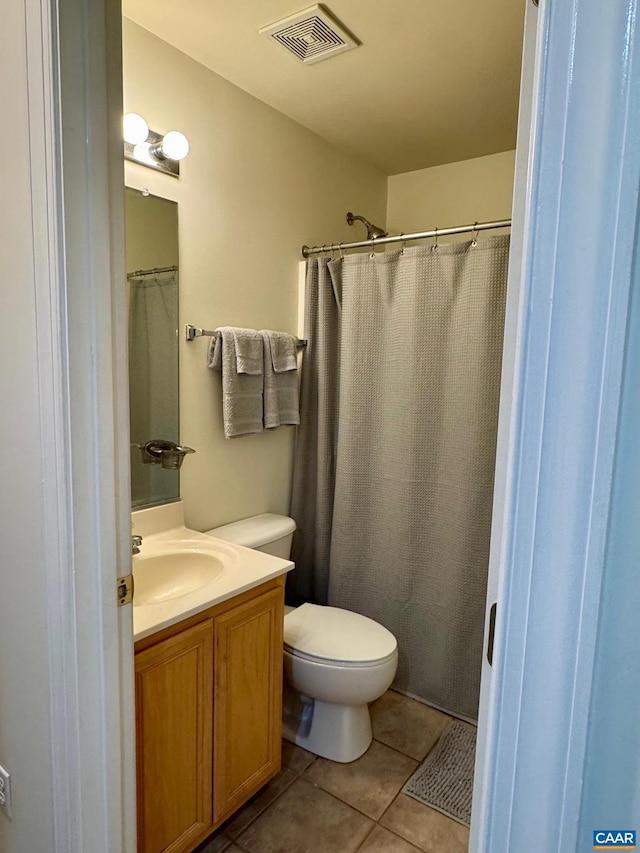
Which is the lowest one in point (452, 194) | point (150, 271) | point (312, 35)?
point (150, 271)

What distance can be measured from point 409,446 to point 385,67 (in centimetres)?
142

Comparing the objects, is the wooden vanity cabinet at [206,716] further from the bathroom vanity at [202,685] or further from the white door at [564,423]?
the white door at [564,423]

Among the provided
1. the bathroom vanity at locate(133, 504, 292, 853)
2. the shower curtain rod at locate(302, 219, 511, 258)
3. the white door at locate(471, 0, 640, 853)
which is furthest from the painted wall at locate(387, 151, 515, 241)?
the white door at locate(471, 0, 640, 853)

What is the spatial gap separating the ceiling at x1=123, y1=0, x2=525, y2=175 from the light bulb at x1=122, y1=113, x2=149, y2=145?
312mm

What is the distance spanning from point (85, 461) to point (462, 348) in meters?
1.55

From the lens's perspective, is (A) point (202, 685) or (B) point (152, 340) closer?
(A) point (202, 685)

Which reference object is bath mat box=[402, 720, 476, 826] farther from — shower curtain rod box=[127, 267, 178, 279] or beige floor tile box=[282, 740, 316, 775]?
shower curtain rod box=[127, 267, 178, 279]

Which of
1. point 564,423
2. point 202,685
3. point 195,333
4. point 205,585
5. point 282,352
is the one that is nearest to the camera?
point 564,423

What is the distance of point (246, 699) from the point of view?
60.2 inches

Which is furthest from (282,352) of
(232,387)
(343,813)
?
(343,813)

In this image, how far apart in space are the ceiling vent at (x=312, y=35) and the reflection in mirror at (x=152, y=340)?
0.64 meters

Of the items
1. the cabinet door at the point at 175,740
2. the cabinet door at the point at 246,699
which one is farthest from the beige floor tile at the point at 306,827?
the cabinet door at the point at 175,740

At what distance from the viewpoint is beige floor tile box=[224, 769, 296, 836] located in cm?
159

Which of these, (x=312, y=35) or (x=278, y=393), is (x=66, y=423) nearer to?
(x=278, y=393)
